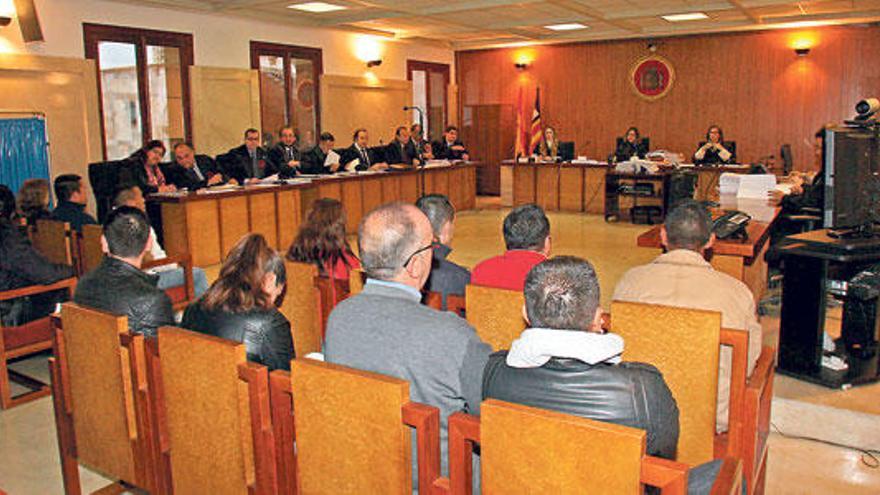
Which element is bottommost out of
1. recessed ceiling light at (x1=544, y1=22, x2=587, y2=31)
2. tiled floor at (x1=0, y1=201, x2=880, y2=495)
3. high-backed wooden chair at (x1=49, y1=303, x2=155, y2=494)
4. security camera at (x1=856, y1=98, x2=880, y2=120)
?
tiled floor at (x1=0, y1=201, x2=880, y2=495)

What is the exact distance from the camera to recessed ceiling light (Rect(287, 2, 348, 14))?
9.14m

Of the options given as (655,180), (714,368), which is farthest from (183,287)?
(655,180)

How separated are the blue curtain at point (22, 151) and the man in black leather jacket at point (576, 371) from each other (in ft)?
24.4

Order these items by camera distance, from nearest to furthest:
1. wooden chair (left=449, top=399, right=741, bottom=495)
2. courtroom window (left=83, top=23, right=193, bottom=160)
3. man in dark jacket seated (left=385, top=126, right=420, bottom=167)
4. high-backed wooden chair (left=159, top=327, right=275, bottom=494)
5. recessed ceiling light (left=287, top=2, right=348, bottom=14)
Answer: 1. wooden chair (left=449, top=399, right=741, bottom=495)
2. high-backed wooden chair (left=159, top=327, right=275, bottom=494)
3. courtroom window (left=83, top=23, right=193, bottom=160)
4. recessed ceiling light (left=287, top=2, right=348, bottom=14)
5. man in dark jacket seated (left=385, top=126, right=420, bottom=167)

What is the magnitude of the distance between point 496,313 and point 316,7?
7.91 meters

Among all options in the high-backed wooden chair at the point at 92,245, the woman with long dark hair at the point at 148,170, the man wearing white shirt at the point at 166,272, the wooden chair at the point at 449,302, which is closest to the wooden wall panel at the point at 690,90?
the woman with long dark hair at the point at 148,170

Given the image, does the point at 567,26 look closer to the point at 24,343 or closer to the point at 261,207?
the point at 261,207

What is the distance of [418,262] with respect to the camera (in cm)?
204

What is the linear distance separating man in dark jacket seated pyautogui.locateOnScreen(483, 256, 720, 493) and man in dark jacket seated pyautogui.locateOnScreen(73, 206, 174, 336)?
1.61 m

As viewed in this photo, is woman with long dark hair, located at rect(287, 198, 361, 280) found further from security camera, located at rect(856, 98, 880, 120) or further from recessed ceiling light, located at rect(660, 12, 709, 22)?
recessed ceiling light, located at rect(660, 12, 709, 22)

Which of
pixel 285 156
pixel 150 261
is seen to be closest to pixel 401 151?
→ pixel 285 156

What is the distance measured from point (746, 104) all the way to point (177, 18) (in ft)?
30.0

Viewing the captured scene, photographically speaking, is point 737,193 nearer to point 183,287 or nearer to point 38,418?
point 183,287

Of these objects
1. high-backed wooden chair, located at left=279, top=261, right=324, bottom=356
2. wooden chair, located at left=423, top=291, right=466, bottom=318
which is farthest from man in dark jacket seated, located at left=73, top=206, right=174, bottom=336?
wooden chair, located at left=423, top=291, right=466, bottom=318
